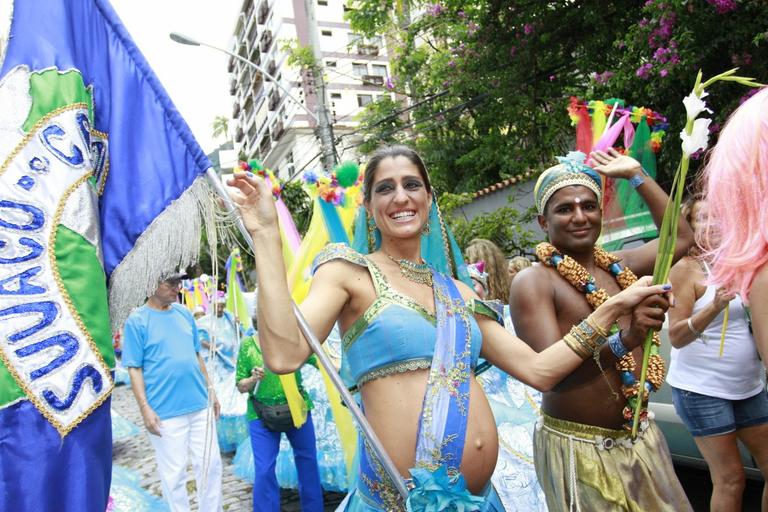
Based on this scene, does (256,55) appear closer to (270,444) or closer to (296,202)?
(296,202)

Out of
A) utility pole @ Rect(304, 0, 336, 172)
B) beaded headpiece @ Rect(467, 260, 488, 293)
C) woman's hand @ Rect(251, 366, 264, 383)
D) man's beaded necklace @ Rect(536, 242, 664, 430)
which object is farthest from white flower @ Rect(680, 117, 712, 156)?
utility pole @ Rect(304, 0, 336, 172)

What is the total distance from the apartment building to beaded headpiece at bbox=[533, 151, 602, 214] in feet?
111

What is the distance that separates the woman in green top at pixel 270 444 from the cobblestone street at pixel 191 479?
0.78 metres

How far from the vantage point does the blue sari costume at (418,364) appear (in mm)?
1939

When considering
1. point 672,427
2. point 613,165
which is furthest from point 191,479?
point 613,165

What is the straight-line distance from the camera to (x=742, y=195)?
153 cm

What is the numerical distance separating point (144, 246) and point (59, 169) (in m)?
0.39

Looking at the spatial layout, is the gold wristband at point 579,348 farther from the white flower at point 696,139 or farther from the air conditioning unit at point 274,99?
the air conditioning unit at point 274,99

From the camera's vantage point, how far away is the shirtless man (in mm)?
2334

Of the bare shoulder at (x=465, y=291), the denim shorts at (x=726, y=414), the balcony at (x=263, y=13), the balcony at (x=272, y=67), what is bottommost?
the denim shorts at (x=726, y=414)

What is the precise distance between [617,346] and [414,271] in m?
0.79

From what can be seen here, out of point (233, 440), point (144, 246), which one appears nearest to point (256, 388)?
point (144, 246)

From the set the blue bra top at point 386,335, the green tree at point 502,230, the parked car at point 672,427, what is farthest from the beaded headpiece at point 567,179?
the green tree at point 502,230

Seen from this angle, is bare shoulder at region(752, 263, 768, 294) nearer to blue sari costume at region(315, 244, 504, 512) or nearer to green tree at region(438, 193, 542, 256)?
blue sari costume at region(315, 244, 504, 512)
